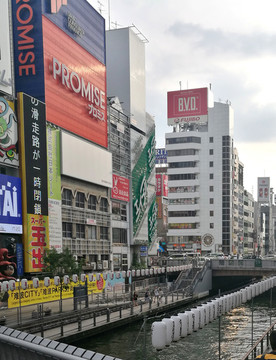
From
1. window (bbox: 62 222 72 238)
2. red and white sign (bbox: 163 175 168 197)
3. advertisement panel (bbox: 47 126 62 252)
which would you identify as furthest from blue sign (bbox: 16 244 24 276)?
red and white sign (bbox: 163 175 168 197)

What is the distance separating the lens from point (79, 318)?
130 feet

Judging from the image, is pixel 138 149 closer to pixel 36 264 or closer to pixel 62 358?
pixel 36 264

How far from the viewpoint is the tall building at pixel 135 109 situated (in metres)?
91.1

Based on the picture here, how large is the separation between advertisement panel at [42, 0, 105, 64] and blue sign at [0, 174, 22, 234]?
2404 centimetres

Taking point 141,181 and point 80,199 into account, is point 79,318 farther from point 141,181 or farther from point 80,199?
point 141,181

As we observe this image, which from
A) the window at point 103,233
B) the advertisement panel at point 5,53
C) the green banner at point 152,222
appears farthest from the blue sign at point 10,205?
the green banner at point 152,222

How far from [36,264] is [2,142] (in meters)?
14.6

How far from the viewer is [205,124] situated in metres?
148

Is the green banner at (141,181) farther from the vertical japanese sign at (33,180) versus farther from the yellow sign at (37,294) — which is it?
the yellow sign at (37,294)

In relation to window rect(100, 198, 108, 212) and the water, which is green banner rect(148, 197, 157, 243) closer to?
window rect(100, 198, 108, 212)

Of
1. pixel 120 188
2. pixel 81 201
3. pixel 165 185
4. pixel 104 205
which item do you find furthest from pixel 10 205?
pixel 165 185

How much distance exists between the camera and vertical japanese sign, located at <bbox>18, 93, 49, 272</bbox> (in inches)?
2199

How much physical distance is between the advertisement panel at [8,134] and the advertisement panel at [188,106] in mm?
88347

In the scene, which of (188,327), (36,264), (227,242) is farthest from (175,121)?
(188,327)
